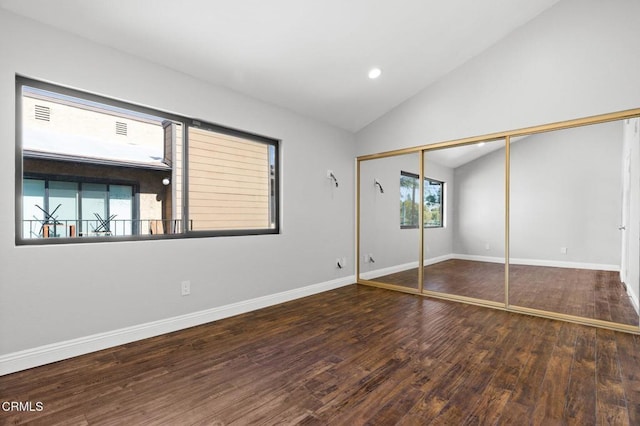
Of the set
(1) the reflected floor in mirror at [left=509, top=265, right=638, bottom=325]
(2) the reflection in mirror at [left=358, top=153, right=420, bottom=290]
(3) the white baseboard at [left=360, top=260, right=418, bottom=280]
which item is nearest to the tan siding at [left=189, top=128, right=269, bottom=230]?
(2) the reflection in mirror at [left=358, top=153, right=420, bottom=290]

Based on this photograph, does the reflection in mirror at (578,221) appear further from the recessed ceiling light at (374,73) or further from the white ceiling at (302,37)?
the recessed ceiling light at (374,73)

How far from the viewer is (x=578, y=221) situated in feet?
10.6

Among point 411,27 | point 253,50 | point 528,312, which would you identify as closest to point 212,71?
point 253,50

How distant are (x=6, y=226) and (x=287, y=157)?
2660 millimetres

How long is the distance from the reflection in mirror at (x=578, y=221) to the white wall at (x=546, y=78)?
273 mm

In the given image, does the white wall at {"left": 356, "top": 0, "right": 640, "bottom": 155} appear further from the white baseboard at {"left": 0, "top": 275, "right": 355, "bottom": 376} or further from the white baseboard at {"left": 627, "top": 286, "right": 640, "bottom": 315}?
the white baseboard at {"left": 0, "top": 275, "right": 355, "bottom": 376}

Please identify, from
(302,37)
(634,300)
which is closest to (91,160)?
(302,37)

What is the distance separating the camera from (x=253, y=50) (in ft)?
9.75

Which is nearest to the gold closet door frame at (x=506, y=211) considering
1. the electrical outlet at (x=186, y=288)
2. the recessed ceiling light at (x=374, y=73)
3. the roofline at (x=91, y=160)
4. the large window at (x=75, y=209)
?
the recessed ceiling light at (x=374, y=73)

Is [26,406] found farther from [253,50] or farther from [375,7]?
[375,7]

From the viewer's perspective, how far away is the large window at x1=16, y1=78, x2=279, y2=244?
2.36 metres

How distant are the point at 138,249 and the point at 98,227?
1.14 ft

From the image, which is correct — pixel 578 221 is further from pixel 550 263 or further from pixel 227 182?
pixel 227 182

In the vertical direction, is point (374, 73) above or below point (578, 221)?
above
